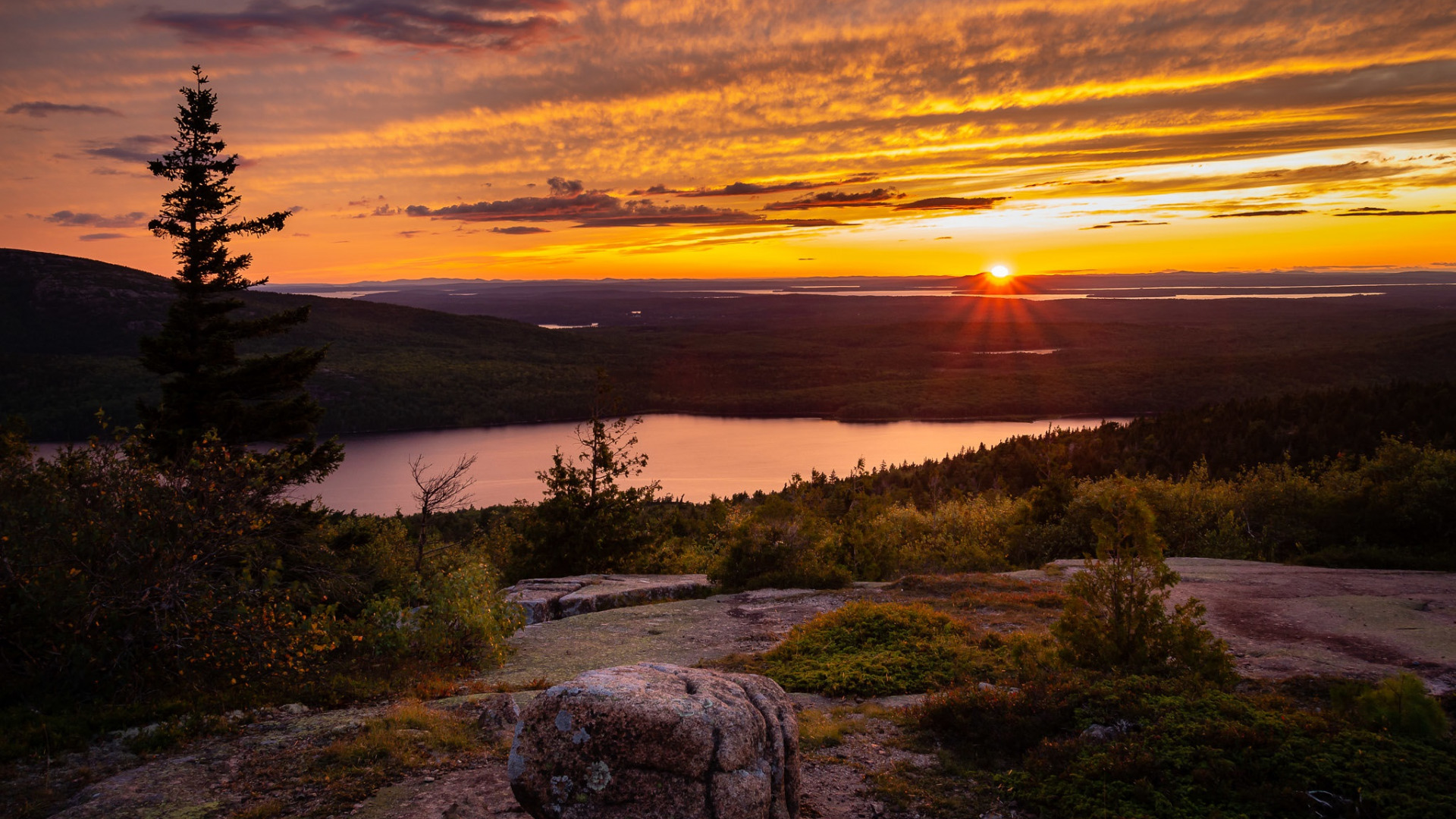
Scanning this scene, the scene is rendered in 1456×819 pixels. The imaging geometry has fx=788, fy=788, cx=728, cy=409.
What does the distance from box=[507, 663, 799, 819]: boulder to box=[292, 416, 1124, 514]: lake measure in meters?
45.6

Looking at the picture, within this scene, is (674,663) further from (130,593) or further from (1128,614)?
(130,593)

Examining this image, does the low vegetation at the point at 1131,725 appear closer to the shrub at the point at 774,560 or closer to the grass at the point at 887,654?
the grass at the point at 887,654

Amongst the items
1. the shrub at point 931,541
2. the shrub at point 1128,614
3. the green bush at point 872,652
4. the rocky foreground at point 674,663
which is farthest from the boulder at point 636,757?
the shrub at point 931,541

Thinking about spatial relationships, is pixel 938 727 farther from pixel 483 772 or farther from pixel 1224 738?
pixel 483 772

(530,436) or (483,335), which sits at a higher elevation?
(483,335)

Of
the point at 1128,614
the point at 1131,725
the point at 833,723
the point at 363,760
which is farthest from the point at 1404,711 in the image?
the point at 363,760

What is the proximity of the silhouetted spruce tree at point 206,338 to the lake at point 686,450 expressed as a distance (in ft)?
98.4

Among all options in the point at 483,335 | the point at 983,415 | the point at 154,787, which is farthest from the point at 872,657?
the point at 483,335

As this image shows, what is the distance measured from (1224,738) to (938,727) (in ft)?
8.89

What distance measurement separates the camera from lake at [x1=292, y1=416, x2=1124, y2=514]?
62.8 meters

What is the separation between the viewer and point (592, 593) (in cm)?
1681

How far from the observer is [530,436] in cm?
9362

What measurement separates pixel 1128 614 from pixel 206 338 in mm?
21082

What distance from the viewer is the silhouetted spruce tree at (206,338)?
1930 cm
